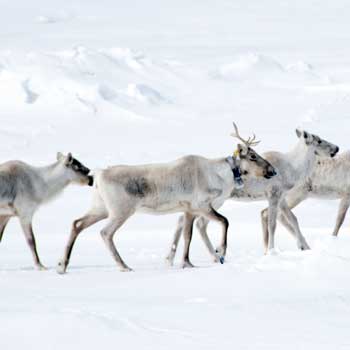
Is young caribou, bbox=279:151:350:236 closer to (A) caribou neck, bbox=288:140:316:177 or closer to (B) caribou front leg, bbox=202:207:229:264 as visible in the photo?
(A) caribou neck, bbox=288:140:316:177

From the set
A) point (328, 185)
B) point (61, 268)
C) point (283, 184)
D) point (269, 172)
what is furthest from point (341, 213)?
point (61, 268)

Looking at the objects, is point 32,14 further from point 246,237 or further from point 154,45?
point 246,237

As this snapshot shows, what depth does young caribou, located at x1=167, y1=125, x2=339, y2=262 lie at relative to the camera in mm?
11609

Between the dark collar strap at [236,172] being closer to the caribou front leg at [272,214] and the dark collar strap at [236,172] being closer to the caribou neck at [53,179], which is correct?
the caribou front leg at [272,214]

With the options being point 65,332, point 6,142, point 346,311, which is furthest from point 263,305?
point 6,142

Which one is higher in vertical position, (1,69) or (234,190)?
(1,69)

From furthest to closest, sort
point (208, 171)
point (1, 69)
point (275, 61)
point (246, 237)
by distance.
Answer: point (275, 61) < point (1, 69) < point (246, 237) < point (208, 171)

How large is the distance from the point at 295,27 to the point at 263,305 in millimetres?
51389

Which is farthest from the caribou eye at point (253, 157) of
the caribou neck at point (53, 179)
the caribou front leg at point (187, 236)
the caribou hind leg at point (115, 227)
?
the caribou neck at point (53, 179)

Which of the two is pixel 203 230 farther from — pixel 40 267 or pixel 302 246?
pixel 40 267

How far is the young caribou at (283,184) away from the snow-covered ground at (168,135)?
44cm

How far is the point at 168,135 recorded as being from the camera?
28203 mm

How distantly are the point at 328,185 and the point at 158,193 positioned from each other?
3.86 meters

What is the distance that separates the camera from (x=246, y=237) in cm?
1431
